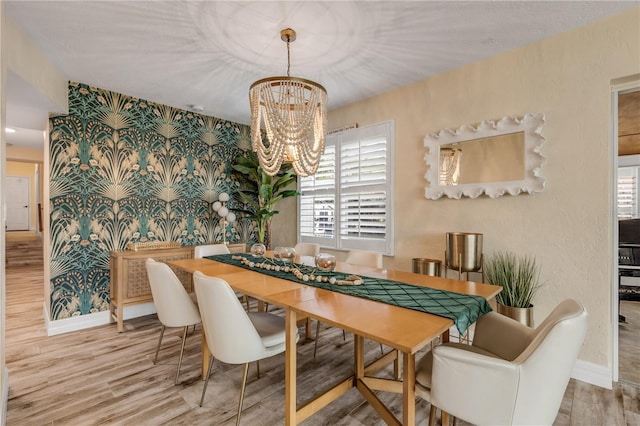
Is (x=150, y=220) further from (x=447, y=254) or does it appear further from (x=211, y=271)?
(x=447, y=254)

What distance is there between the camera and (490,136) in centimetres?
280

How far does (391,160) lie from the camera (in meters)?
3.56

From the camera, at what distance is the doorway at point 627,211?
2.31 meters

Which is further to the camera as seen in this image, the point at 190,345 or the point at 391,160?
the point at 391,160

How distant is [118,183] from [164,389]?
2.62 metres

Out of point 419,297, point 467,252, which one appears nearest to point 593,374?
point 467,252

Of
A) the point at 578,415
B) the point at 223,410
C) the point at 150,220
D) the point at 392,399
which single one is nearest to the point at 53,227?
the point at 150,220

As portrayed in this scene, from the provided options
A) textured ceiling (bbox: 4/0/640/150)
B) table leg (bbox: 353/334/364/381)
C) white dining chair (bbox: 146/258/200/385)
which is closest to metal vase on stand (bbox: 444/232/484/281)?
table leg (bbox: 353/334/364/381)

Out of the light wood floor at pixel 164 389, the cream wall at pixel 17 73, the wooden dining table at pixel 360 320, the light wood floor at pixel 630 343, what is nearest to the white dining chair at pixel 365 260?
the light wood floor at pixel 164 389

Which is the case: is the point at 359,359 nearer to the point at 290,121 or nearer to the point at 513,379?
the point at 513,379

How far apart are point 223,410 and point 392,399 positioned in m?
1.15

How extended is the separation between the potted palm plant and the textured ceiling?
1.37m

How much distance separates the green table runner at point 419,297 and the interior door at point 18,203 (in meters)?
10.1

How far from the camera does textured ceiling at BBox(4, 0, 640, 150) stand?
6.91 ft
